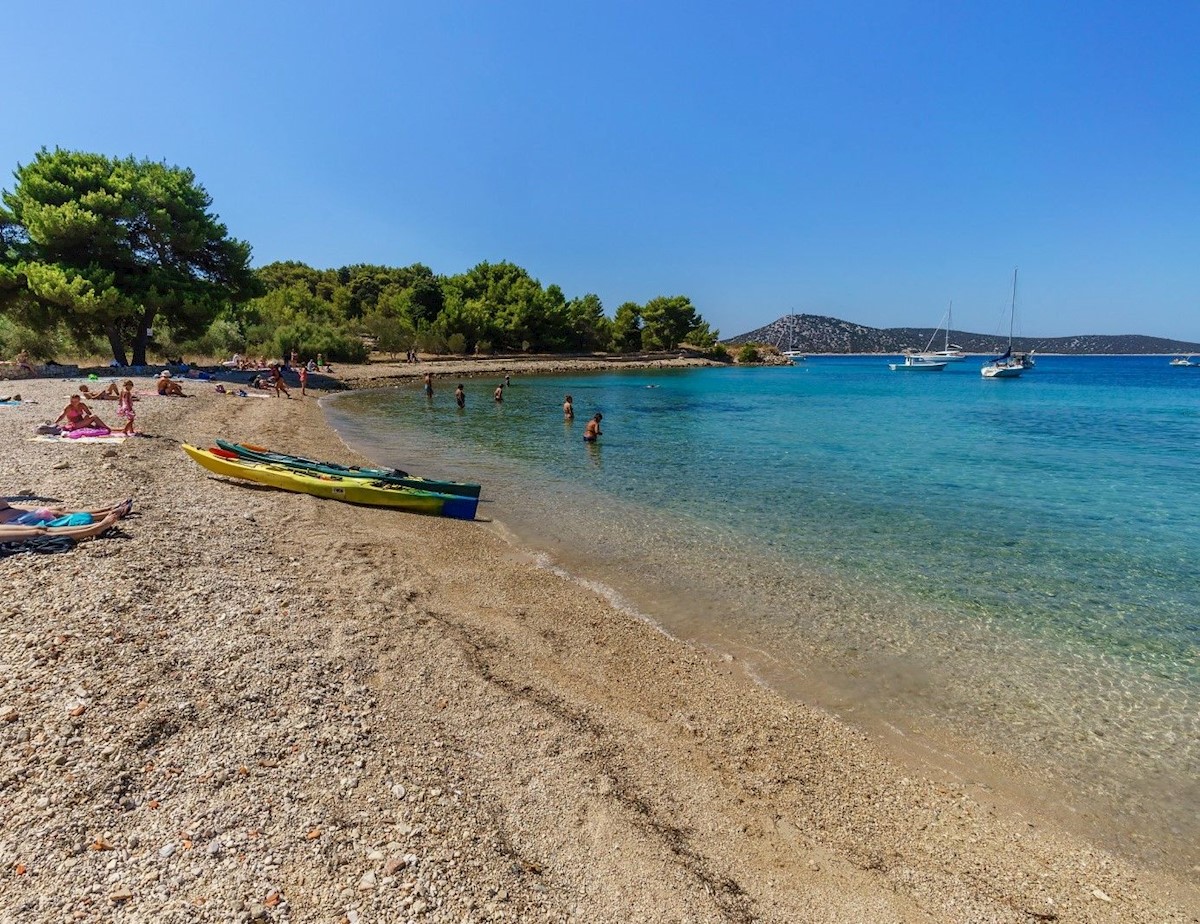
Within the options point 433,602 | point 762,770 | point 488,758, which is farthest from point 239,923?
point 433,602

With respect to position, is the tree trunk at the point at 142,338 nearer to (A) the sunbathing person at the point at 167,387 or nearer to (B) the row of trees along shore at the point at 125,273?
(B) the row of trees along shore at the point at 125,273

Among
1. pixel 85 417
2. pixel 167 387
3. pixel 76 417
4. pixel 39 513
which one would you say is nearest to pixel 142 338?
pixel 167 387

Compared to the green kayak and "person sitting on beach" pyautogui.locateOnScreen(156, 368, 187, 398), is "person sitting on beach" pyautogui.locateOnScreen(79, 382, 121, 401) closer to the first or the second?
"person sitting on beach" pyautogui.locateOnScreen(156, 368, 187, 398)

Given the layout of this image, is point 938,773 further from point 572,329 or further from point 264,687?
point 572,329

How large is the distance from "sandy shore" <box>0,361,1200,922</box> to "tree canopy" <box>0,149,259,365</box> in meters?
30.4

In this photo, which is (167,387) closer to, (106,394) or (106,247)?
(106,394)

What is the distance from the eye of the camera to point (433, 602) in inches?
314

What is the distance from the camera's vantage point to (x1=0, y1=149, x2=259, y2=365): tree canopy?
95.7ft

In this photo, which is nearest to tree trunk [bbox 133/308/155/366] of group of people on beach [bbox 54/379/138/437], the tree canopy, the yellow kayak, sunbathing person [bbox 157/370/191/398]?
the tree canopy

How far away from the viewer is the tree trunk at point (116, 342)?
32300mm

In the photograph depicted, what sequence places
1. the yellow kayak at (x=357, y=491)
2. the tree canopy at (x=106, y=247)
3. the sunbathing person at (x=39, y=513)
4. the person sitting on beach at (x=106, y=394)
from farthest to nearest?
the tree canopy at (x=106, y=247), the person sitting on beach at (x=106, y=394), the yellow kayak at (x=357, y=491), the sunbathing person at (x=39, y=513)

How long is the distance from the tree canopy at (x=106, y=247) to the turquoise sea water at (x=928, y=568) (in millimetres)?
16560

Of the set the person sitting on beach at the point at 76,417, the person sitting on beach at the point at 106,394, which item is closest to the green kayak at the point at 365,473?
the person sitting on beach at the point at 76,417

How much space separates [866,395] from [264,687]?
57485mm
